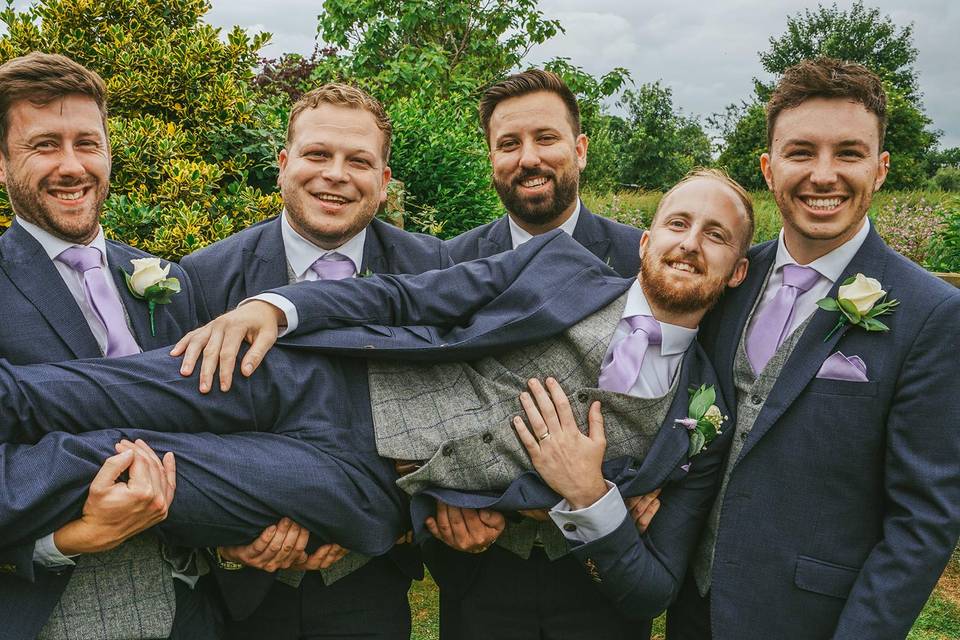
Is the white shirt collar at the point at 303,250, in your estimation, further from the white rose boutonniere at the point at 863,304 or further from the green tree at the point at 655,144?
the green tree at the point at 655,144

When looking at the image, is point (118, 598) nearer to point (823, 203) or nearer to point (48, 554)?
point (48, 554)

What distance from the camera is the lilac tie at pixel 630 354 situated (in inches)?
113

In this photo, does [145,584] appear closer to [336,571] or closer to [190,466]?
[190,466]

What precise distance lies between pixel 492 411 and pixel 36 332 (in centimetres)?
155

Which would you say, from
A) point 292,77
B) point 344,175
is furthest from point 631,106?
point 344,175

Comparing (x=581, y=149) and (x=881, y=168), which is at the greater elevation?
(x=581, y=149)

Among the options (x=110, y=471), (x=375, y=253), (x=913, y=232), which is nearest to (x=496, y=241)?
(x=375, y=253)

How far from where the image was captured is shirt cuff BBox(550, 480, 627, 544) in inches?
105

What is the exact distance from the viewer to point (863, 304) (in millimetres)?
2543

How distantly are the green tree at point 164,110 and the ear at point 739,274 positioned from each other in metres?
3.07

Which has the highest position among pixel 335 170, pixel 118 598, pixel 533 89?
pixel 533 89

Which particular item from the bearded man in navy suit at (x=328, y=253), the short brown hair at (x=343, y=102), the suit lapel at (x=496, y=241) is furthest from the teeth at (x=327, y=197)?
the suit lapel at (x=496, y=241)

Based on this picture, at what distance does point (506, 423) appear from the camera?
2.82m

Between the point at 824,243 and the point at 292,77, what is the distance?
10216 millimetres
